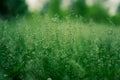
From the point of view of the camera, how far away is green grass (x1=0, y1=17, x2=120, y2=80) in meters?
4.08

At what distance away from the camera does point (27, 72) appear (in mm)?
4258

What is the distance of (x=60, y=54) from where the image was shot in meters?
4.10

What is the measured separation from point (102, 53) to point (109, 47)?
0.42ft

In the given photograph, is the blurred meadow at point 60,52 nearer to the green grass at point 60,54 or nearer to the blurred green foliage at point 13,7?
the green grass at point 60,54

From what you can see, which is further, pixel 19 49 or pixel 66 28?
pixel 19 49

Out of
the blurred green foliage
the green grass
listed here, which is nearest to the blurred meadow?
the green grass

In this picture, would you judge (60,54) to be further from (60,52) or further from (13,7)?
(13,7)

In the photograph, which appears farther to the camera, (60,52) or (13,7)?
(13,7)

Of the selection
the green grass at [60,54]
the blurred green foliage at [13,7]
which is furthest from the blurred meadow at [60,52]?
the blurred green foliage at [13,7]

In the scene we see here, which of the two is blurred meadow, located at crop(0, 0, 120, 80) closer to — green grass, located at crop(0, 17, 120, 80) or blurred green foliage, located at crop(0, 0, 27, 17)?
green grass, located at crop(0, 17, 120, 80)

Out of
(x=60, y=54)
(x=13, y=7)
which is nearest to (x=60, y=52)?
(x=60, y=54)

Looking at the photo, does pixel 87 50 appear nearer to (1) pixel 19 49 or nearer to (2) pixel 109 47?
(2) pixel 109 47

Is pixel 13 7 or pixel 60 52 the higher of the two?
pixel 13 7

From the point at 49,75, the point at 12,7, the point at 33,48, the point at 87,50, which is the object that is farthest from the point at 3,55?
the point at 12,7
